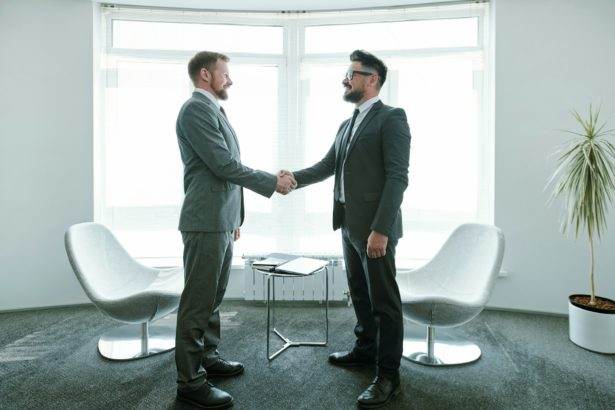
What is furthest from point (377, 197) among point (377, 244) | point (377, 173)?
point (377, 244)

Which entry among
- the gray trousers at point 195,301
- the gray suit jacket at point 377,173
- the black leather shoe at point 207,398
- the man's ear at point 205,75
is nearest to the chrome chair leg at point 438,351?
the gray suit jacket at point 377,173

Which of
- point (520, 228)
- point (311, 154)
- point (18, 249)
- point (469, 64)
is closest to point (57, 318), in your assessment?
point (18, 249)

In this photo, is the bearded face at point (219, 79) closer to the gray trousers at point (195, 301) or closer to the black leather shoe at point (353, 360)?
the gray trousers at point (195, 301)

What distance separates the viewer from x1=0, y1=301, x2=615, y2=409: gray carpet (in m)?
1.97

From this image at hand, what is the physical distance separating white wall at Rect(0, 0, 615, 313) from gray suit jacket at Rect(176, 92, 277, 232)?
2.04 m

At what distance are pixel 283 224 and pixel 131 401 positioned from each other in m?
2.06

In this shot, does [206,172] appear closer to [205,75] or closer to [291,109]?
[205,75]

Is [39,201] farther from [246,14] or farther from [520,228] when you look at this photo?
[520,228]

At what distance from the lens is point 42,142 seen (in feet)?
11.0

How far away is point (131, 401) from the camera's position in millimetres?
1960

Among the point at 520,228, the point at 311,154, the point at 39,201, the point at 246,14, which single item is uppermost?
the point at 246,14

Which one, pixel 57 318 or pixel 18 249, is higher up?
pixel 18 249

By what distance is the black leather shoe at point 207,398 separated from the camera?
1.86m

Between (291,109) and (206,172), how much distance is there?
1898 millimetres
